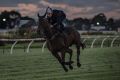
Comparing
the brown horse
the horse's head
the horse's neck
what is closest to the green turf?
the brown horse

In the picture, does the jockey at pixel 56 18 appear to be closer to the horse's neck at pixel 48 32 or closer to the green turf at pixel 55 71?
the horse's neck at pixel 48 32

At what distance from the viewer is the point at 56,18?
10117mm

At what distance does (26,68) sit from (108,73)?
2886 mm

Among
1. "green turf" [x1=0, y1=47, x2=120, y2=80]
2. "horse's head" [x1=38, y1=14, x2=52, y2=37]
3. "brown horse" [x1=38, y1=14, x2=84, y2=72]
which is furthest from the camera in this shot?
"green turf" [x1=0, y1=47, x2=120, y2=80]

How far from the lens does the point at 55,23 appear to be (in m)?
10.2

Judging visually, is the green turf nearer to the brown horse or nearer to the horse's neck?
the brown horse

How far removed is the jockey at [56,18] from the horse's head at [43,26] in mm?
157

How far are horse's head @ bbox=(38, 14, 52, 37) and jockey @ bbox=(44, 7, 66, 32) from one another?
0.16 metres

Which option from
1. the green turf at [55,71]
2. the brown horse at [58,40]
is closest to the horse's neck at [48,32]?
the brown horse at [58,40]

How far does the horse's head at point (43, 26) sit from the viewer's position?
30.6 feet

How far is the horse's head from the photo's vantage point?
9.33 metres

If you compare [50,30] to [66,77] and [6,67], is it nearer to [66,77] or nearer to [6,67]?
[66,77]

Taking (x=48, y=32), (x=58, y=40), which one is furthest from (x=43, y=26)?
(x=58, y=40)

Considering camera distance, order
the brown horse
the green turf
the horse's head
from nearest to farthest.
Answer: the horse's head → the brown horse → the green turf
